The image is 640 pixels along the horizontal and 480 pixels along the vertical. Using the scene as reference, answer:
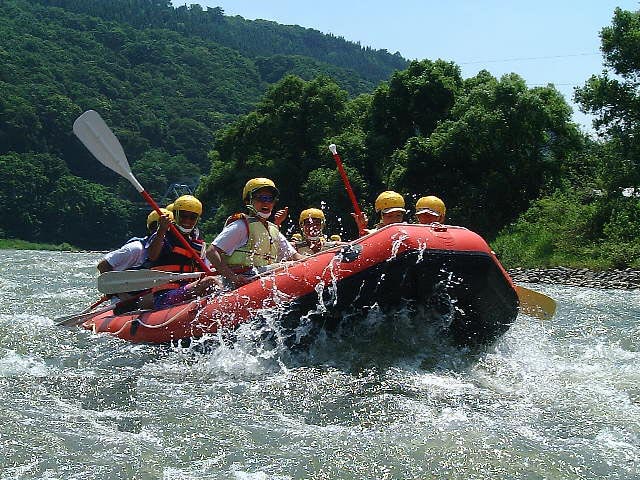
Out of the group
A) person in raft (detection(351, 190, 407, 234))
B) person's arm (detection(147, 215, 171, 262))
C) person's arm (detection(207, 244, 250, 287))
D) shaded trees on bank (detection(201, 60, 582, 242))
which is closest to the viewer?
person's arm (detection(207, 244, 250, 287))

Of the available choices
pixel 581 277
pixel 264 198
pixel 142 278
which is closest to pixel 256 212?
pixel 264 198

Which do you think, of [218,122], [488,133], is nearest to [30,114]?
[218,122]

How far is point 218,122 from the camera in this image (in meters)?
78.2

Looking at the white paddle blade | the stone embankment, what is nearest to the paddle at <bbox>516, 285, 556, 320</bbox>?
the white paddle blade

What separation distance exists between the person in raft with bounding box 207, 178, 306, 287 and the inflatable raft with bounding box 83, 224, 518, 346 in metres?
0.40

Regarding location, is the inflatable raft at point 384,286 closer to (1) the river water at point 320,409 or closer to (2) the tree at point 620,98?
(1) the river water at point 320,409

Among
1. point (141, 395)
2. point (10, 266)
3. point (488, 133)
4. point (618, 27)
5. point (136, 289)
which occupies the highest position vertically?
point (618, 27)

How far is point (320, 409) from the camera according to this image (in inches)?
183

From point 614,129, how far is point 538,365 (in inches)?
504

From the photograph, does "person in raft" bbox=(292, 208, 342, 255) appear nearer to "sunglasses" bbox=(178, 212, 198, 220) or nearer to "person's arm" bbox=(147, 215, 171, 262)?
"sunglasses" bbox=(178, 212, 198, 220)

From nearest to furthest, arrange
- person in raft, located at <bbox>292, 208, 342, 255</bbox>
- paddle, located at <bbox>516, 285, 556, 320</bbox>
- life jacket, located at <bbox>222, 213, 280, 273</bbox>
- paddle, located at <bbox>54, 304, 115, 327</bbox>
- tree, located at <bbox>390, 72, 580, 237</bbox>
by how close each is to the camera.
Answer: life jacket, located at <bbox>222, 213, 280, 273</bbox>
paddle, located at <bbox>516, 285, 556, 320</bbox>
paddle, located at <bbox>54, 304, 115, 327</bbox>
person in raft, located at <bbox>292, 208, 342, 255</bbox>
tree, located at <bbox>390, 72, 580, 237</bbox>

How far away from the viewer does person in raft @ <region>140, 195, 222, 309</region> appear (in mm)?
6766

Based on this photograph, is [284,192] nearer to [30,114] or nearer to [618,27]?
[618,27]

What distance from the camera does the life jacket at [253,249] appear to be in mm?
6457
